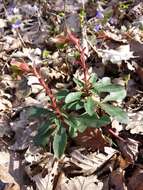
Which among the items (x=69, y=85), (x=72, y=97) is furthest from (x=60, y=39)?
(x=72, y=97)

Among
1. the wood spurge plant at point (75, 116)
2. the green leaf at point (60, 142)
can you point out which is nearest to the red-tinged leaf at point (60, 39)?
the wood spurge plant at point (75, 116)

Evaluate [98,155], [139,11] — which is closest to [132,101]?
[98,155]

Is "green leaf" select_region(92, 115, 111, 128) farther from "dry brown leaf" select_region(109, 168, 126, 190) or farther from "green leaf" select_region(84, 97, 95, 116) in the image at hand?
"dry brown leaf" select_region(109, 168, 126, 190)

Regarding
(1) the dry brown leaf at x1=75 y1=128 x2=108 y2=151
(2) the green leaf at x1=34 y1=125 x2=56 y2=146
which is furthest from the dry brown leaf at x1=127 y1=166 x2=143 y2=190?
(2) the green leaf at x1=34 y1=125 x2=56 y2=146

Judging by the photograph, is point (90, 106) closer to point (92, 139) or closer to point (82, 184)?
point (92, 139)

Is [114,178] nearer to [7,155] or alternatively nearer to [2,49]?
[7,155]
